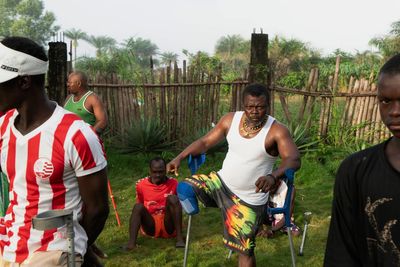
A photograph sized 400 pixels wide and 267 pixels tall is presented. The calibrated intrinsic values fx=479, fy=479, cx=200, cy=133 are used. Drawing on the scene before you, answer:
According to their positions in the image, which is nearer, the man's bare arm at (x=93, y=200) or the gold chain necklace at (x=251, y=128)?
the man's bare arm at (x=93, y=200)

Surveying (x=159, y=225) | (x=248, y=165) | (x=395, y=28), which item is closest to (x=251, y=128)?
(x=248, y=165)

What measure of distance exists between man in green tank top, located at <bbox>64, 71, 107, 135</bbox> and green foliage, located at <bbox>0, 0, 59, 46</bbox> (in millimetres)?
71519

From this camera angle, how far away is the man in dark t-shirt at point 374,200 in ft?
4.99

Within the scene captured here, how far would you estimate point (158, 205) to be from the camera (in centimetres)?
566

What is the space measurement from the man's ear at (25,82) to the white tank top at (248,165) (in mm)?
2167

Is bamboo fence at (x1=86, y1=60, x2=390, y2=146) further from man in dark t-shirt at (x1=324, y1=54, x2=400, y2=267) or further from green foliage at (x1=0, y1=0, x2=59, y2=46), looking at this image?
green foliage at (x1=0, y1=0, x2=59, y2=46)

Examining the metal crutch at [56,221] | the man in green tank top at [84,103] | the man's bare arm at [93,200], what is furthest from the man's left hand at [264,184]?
the man in green tank top at [84,103]

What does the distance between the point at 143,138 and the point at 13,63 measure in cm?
750

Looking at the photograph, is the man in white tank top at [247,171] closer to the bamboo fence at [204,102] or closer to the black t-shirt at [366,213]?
the black t-shirt at [366,213]

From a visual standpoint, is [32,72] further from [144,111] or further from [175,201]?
[144,111]

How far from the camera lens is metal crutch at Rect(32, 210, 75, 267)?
1.73m

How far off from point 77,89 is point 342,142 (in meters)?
5.58

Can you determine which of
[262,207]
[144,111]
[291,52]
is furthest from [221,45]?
[262,207]

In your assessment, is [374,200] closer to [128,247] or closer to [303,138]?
[128,247]
